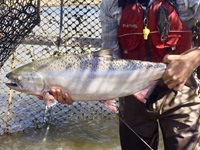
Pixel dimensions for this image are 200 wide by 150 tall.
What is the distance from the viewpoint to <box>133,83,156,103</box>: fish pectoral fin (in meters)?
3.55

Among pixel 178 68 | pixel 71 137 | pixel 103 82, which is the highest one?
pixel 178 68

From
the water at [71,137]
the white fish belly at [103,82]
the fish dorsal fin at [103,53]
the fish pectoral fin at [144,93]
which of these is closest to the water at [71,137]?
the water at [71,137]

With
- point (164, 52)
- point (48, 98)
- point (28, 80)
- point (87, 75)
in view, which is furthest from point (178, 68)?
point (28, 80)

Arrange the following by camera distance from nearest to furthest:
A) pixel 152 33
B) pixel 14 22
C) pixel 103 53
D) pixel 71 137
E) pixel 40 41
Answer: pixel 103 53, pixel 152 33, pixel 14 22, pixel 40 41, pixel 71 137

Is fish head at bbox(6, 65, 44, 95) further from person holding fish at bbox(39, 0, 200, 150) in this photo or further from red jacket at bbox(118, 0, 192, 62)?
red jacket at bbox(118, 0, 192, 62)

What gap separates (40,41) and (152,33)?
2512 mm

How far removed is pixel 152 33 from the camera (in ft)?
11.9

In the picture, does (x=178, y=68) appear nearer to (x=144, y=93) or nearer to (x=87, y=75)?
(x=144, y=93)

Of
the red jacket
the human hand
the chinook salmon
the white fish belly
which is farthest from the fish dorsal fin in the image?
the human hand

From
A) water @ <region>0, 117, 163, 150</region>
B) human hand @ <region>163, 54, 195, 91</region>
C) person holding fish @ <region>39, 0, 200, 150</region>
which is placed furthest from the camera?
water @ <region>0, 117, 163, 150</region>

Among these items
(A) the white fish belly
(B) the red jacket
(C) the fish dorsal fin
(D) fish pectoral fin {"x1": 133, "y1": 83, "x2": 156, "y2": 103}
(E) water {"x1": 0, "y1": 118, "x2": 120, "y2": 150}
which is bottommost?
A: (E) water {"x1": 0, "y1": 118, "x2": 120, "y2": 150}

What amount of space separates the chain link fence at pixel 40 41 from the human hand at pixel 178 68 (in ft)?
6.29

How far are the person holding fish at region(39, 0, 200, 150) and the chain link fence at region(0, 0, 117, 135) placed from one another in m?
1.44

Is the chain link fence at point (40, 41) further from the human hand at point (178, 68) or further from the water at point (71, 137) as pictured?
the human hand at point (178, 68)
